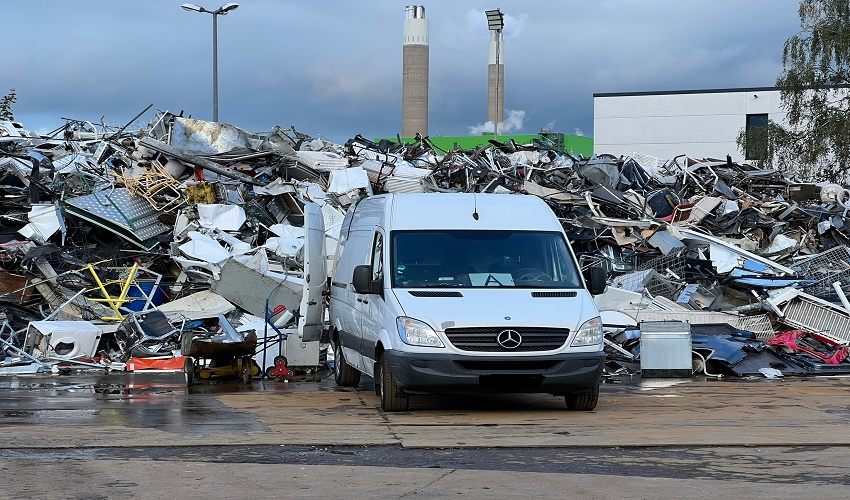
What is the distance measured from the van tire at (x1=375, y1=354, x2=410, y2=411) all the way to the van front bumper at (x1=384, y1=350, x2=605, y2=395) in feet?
0.61

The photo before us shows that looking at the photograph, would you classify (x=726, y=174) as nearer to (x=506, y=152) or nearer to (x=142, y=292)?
(x=506, y=152)

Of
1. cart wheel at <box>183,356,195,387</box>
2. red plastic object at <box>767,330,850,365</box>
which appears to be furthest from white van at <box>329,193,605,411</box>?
red plastic object at <box>767,330,850,365</box>

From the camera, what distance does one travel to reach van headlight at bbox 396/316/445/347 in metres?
10.3

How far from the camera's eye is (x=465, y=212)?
38.9 feet

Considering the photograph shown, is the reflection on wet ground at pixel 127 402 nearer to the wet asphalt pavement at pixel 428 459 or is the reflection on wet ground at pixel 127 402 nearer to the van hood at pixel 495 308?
the wet asphalt pavement at pixel 428 459

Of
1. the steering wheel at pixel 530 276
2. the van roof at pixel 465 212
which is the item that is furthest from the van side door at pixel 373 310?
the steering wheel at pixel 530 276

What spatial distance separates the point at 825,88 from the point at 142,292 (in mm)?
34139

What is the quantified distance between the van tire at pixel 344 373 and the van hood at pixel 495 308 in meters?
2.89

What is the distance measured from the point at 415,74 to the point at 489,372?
86.5m

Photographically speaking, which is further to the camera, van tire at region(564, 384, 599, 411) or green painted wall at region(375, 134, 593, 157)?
green painted wall at region(375, 134, 593, 157)

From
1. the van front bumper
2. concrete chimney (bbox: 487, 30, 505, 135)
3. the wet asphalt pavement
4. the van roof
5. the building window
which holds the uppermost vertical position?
concrete chimney (bbox: 487, 30, 505, 135)

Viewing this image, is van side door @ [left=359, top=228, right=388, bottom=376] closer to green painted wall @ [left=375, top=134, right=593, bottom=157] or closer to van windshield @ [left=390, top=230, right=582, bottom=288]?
van windshield @ [left=390, top=230, right=582, bottom=288]

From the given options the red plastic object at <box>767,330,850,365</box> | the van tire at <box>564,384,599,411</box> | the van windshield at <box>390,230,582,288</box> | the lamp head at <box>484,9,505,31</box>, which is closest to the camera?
the van tire at <box>564,384,599,411</box>

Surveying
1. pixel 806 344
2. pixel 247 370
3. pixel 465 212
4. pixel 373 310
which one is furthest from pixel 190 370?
pixel 806 344
